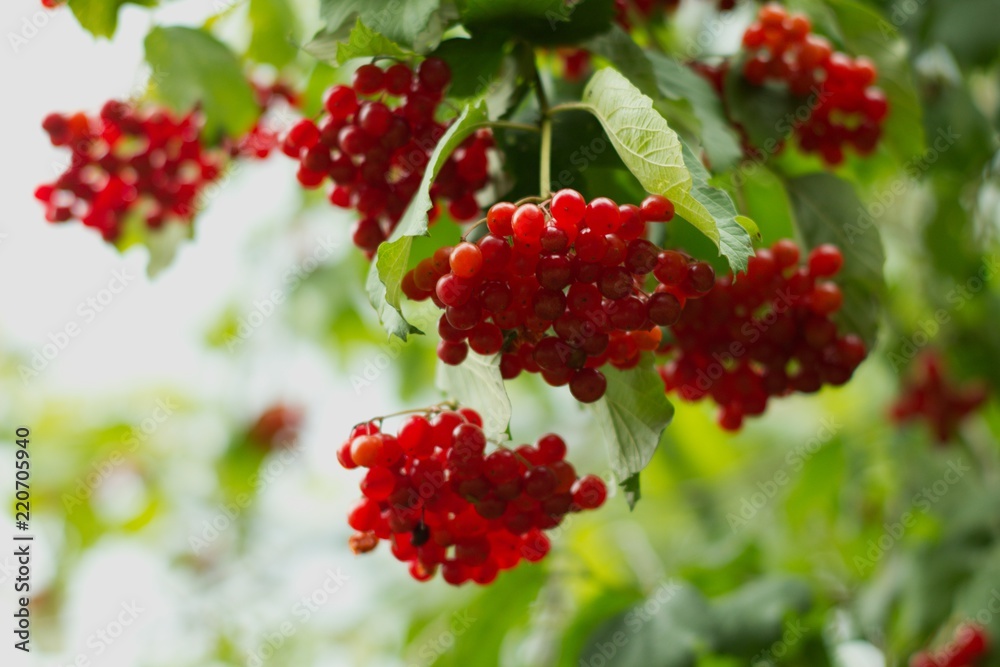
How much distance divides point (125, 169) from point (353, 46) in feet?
2.80

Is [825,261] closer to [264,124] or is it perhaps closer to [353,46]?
[353,46]

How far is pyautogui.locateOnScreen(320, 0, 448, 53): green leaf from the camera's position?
1034 mm

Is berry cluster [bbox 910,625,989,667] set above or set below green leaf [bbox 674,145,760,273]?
below

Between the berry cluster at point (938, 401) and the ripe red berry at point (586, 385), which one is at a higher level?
the ripe red berry at point (586, 385)

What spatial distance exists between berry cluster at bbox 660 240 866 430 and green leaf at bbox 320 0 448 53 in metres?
0.47

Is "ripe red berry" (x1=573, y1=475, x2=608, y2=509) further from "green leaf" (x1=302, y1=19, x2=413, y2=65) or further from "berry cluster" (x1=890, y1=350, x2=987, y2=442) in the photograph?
"berry cluster" (x1=890, y1=350, x2=987, y2=442)

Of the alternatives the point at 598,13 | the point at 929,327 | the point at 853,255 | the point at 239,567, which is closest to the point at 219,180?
the point at 598,13

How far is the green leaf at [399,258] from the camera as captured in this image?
2.86 ft

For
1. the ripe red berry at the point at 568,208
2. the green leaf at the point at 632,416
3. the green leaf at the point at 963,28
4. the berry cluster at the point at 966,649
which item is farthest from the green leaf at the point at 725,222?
the berry cluster at the point at 966,649

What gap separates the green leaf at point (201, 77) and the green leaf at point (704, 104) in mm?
807

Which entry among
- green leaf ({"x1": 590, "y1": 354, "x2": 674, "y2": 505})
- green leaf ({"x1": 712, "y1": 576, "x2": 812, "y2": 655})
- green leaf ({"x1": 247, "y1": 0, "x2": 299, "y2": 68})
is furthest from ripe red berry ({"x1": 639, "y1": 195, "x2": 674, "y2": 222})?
green leaf ({"x1": 247, "y1": 0, "x2": 299, "y2": 68})

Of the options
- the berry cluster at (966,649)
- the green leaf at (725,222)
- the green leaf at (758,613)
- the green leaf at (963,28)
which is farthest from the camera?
the berry cluster at (966,649)

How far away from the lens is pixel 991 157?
193cm

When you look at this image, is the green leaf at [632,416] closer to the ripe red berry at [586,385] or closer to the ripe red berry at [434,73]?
the ripe red berry at [586,385]
